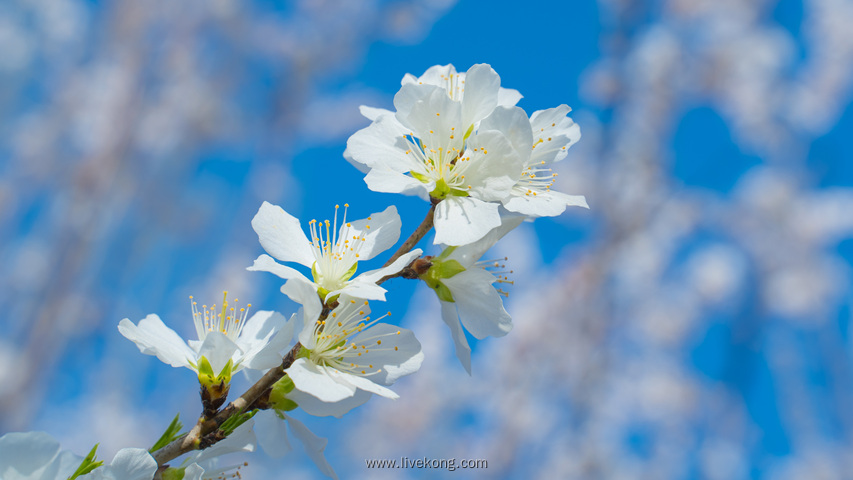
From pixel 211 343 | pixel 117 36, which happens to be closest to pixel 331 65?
pixel 117 36

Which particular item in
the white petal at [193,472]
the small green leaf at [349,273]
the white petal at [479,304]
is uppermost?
the small green leaf at [349,273]

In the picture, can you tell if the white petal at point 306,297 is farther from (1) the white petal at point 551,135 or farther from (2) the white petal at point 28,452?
(1) the white petal at point 551,135

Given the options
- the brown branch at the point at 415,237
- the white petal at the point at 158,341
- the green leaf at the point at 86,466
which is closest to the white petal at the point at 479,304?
the brown branch at the point at 415,237

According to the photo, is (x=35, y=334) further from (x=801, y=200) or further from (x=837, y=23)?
(x=837, y=23)

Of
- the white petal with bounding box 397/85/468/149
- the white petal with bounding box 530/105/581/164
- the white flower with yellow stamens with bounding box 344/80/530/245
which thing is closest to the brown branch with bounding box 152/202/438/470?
the white flower with yellow stamens with bounding box 344/80/530/245

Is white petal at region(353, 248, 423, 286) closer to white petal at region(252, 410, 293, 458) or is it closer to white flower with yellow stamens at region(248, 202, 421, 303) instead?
white flower with yellow stamens at region(248, 202, 421, 303)

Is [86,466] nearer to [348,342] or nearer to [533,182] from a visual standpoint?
[348,342]

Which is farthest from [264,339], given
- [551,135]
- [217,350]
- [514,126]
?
[551,135]
